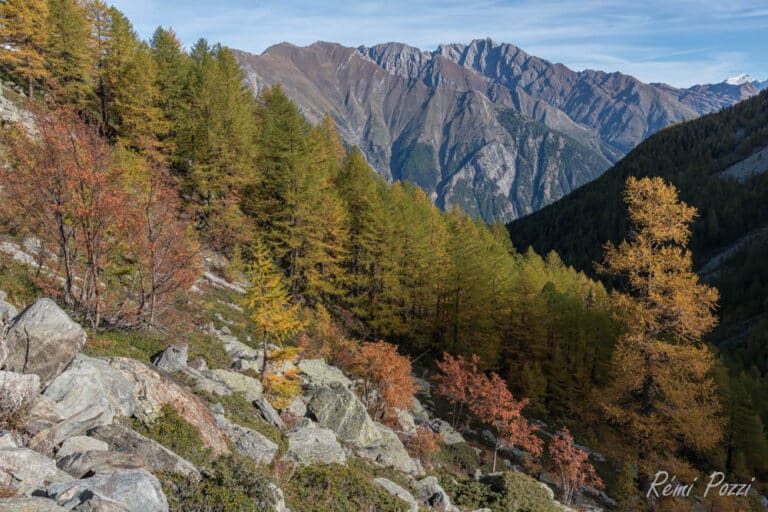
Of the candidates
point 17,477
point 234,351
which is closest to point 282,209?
point 234,351

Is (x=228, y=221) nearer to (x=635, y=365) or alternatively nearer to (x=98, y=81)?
(x=98, y=81)

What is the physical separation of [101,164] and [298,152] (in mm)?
20022

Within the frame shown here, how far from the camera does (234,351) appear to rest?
20516 mm

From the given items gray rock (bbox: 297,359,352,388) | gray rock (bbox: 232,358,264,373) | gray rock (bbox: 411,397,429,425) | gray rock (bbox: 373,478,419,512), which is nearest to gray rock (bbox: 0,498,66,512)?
gray rock (bbox: 373,478,419,512)

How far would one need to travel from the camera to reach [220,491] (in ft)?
24.6

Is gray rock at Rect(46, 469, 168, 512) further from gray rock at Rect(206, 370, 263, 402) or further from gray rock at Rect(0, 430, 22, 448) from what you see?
gray rock at Rect(206, 370, 263, 402)

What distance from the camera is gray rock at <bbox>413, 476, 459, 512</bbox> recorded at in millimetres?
13500

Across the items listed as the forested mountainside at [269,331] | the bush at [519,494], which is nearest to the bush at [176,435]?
the forested mountainside at [269,331]

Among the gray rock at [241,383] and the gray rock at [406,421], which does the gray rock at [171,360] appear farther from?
the gray rock at [406,421]

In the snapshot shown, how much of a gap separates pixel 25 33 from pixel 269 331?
34.8m

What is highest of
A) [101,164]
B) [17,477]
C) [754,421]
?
[101,164]

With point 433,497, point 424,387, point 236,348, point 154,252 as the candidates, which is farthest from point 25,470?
point 424,387

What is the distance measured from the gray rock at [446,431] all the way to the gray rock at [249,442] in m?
15.4

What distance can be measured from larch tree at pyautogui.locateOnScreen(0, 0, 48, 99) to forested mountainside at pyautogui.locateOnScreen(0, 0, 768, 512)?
0.19 metres
